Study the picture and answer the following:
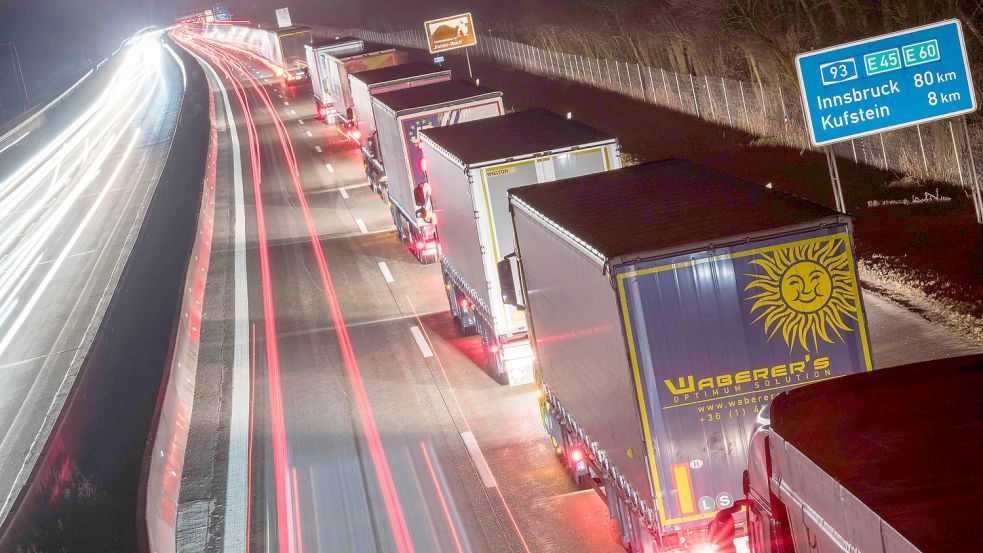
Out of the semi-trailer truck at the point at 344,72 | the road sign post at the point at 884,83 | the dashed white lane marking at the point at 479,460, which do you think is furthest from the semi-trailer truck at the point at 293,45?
the road sign post at the point at 884,83

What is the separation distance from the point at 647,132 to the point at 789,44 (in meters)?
8.05

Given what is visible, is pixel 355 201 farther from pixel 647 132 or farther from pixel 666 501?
pixel 666 501

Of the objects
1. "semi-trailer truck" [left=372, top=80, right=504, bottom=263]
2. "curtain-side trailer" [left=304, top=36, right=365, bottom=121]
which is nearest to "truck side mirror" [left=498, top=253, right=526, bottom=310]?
"semi-trailer truck" [left=372, top=80, right=504, bottom=263]

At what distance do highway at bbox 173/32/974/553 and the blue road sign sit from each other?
314 cm

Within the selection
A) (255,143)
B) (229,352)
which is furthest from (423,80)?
(255,143)

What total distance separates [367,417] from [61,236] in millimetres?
26968

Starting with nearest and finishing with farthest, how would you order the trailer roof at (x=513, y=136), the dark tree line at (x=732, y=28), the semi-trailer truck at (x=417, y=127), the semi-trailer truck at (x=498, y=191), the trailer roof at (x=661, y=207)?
the trailer roof at (x=661, y=207) → the semi-trailer truck at (x=498, y=191) → the trailer roof at (x=513, y=136) → the semi-trailer truck at (x=417, y=127) → the dark tree line at (x=732, y=28)

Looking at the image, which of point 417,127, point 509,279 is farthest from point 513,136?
point 417,127

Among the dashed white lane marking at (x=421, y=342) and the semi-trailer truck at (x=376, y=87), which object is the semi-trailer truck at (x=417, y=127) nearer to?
the dashed white lane marking at (x=421, y=342)

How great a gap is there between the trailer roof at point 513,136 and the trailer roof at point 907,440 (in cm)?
935

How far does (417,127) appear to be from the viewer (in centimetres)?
2391

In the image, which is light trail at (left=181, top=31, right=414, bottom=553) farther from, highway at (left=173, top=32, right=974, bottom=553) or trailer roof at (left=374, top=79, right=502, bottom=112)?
trailer roof at (left=374, top=79, right=502, bottom=112)

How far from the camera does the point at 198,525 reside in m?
12.9

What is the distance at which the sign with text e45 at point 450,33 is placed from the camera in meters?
54.0
